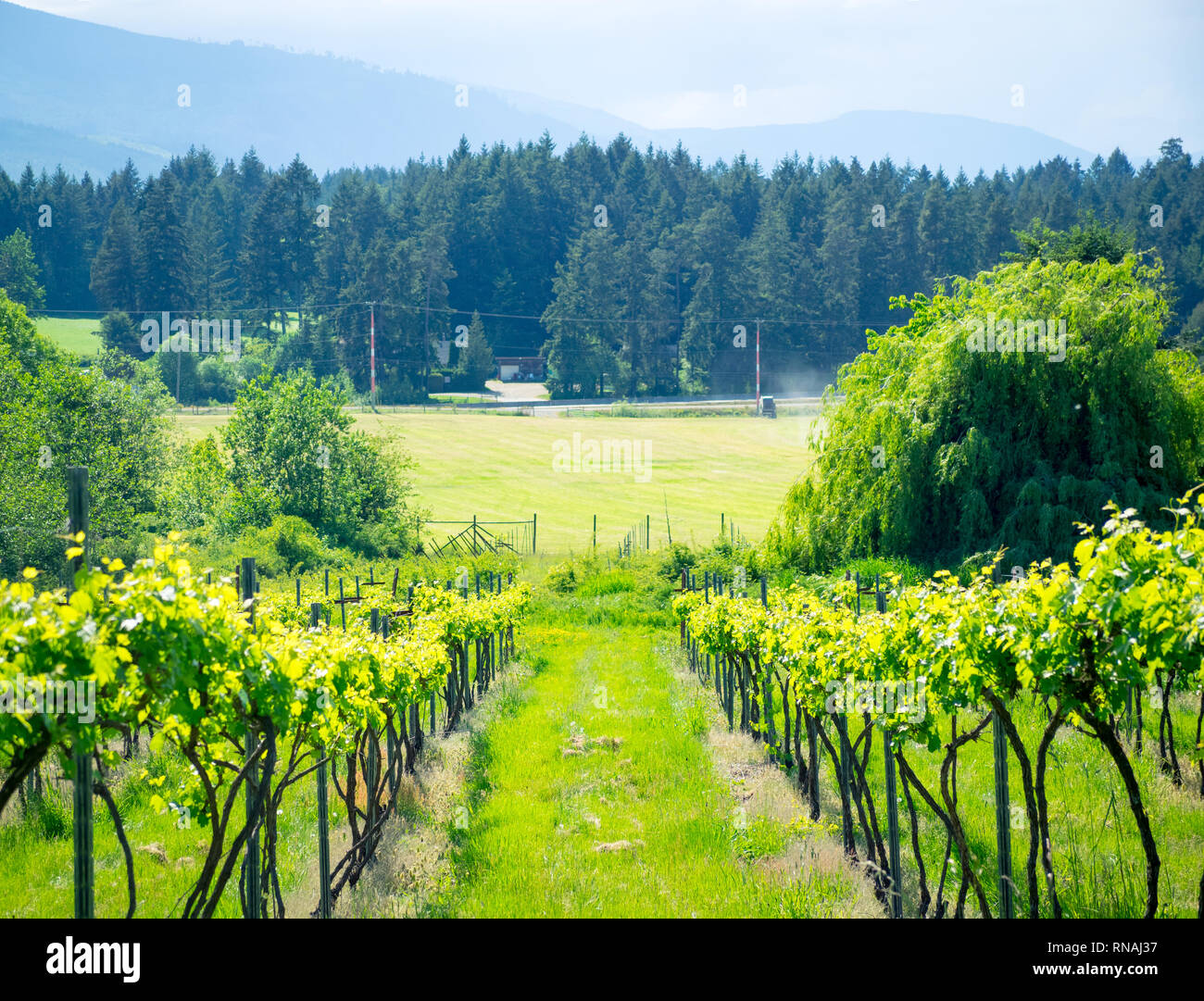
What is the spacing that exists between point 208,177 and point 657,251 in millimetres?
51382

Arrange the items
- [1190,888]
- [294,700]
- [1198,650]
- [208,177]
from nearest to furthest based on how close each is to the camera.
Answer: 1. [1198,650]
2. [294,700]
3. [1190,888]
4. [208,177]

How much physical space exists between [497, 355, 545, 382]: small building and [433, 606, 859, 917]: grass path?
253 ft

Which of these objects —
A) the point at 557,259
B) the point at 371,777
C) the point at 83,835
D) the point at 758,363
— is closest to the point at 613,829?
the point at 371,777

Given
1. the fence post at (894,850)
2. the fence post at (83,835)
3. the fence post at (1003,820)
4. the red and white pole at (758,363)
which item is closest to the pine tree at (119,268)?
the red and white pole at (758,363)

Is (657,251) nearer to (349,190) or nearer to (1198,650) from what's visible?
(349,190)

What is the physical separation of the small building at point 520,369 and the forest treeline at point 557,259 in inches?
57.0

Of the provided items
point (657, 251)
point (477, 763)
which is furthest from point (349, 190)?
point (477, 763)

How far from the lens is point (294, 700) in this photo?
5160 millimetres

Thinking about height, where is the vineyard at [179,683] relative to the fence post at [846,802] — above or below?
above

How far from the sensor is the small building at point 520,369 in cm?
9212

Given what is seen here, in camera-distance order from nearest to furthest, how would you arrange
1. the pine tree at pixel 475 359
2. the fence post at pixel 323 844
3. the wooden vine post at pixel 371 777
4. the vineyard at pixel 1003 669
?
the vineyard at pixel 1003 669 → the fence post at pixel 323 844 → the wooden vine post at pixel 371 777 → the pine tree at pixel 475 359

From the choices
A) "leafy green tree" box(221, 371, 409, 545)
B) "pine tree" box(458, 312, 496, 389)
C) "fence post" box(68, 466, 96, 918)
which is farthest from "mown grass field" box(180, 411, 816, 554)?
"fence post" box(68, 466, 96, 918)

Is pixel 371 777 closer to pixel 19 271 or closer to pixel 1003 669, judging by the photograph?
pixel 1003 669

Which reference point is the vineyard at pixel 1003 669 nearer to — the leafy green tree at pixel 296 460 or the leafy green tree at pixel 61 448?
the leafy green tree at pixel 61 448
